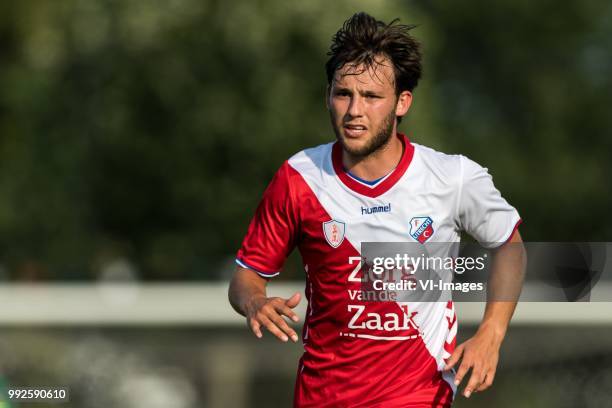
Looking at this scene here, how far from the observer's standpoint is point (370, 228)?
20.4 ft

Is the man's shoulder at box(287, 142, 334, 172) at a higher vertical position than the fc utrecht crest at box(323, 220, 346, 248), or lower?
higher

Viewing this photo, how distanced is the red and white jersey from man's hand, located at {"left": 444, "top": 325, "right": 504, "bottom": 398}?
303mm

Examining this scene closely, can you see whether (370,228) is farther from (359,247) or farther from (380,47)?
(380,47)

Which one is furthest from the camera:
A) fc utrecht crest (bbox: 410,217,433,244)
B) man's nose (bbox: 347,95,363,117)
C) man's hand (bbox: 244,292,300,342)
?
fc utrecht crest (bbox: 410,217,433,244)

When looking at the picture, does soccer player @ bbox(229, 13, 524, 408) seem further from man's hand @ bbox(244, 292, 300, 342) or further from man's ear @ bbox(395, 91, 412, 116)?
man's hand @ bbox(244, 292, 300, 342)

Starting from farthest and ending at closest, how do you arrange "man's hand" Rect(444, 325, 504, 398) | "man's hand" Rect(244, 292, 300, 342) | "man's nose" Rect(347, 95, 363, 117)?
"man's nose" Rect(347, 95, 363, 117) < "man's hand" Rect(444, 325, 504, 398) < "man's hand" Rect(244, 292, 300, 342)

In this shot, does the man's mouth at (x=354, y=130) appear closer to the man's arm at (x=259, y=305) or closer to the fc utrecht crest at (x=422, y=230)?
the fc utrecht crest at (x=422, y=230)

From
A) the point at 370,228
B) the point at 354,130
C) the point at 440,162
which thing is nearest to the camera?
the point at 354,130

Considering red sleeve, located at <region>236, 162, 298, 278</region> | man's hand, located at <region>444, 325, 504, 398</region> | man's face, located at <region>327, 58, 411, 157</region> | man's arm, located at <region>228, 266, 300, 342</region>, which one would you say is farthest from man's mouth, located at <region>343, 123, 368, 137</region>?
man's hand, located at <region>444, 325, 504, 398</region>

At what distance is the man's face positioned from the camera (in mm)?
6117

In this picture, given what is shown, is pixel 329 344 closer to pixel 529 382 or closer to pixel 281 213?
pixel 281 213

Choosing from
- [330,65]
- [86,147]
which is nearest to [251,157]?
[86,147]

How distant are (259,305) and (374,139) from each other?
107 centimetres

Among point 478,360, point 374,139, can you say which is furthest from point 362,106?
point 478,360
